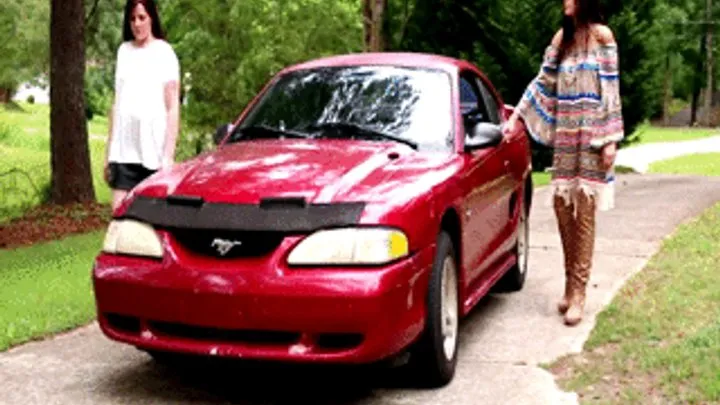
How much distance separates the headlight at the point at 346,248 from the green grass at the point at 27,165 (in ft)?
32.1

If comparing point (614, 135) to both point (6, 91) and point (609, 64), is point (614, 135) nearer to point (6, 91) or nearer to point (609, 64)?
point (609, 64)

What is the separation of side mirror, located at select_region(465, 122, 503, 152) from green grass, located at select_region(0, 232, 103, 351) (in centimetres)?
271

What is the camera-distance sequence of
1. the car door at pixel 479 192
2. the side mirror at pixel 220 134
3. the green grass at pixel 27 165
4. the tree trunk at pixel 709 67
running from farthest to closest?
the tree trunk at pixel 709 67 < the green grass at pixel 27 165 < the side mirror at pixel 220 134 < the car door at pixel 479 192

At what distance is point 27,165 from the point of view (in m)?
24.1

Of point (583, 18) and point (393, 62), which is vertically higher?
point (583, 18)

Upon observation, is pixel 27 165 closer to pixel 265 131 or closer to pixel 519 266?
pixel 519 266

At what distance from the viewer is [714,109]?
70.1 meters

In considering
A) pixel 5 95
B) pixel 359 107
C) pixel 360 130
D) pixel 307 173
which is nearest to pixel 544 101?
pixel 359 107

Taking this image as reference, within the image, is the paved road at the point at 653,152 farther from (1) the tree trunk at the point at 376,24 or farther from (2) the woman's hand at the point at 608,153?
(2) the woman's hand at the point at 608,153

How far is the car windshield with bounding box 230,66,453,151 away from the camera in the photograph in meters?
6.18

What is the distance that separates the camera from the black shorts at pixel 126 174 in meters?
6.88

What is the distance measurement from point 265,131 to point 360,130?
2.00 feet

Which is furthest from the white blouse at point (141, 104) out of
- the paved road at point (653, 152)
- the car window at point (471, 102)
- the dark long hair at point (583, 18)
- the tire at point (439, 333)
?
the paved road at point (653, 152)

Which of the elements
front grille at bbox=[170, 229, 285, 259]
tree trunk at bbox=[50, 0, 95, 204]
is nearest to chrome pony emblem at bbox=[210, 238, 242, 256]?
front grille at bbox=[170, 229, 285, 259]
